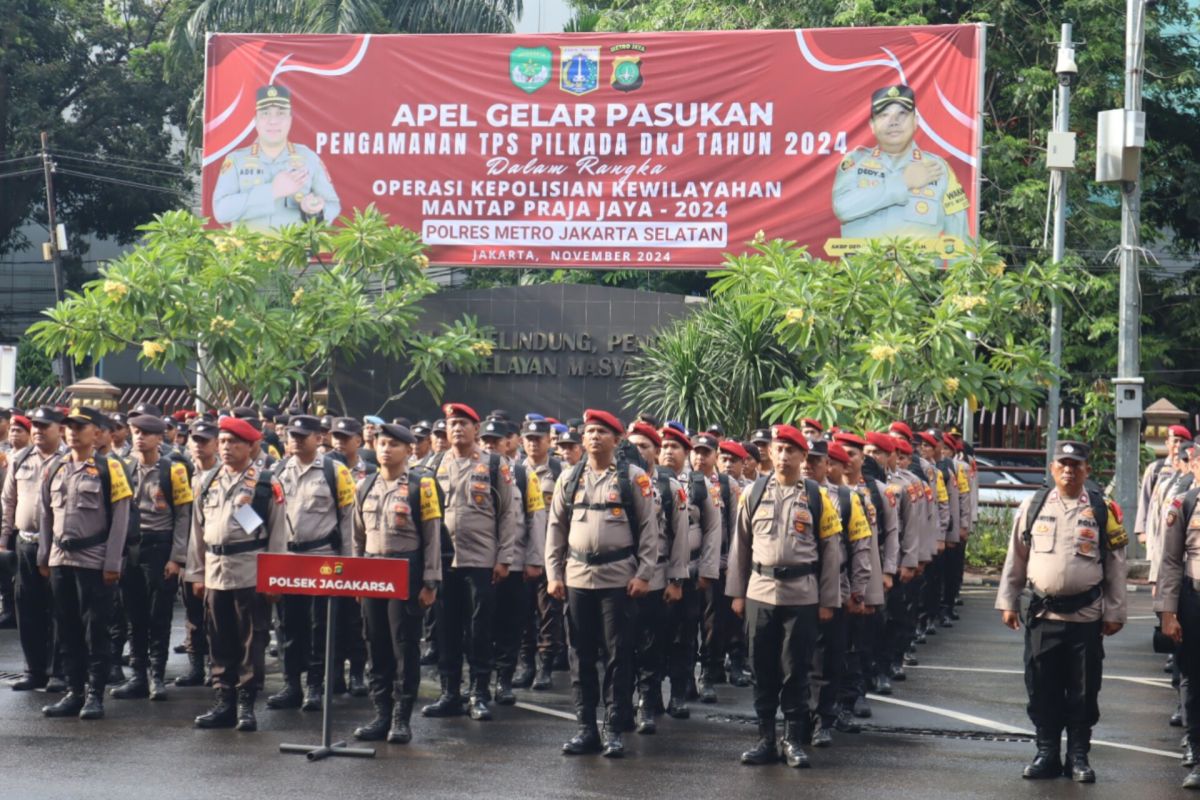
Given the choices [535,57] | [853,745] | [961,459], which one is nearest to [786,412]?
[961,459]

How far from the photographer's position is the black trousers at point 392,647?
10.3m

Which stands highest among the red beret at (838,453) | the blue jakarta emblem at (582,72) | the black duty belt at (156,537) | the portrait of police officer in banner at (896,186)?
the blue jakarta emblem at (582,72)

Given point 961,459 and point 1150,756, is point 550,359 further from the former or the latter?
point 1150,756

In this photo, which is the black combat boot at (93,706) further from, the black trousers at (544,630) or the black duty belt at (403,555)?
the black trousers at (544,630)

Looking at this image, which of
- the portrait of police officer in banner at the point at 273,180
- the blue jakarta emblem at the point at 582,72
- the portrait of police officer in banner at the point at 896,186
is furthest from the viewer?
the portrait of police officer in banner at the point at 273,180

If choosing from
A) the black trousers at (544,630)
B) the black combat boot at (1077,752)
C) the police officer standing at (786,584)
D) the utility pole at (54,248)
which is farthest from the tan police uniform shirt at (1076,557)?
the utility pole at (54,248)

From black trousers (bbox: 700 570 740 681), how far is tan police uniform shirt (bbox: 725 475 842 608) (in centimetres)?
249

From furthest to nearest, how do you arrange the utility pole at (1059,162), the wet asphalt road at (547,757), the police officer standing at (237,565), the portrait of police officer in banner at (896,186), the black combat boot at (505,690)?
1. the portrait of police officer in banner at (896,186)
2. the utility pole at (1059,162)
3. the black combat boot at (505,690)
4. the police officer standing at (237,565)
5. the wet asphalt road at (547,757)

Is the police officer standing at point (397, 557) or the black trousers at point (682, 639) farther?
the black trousers at point (682, 639)

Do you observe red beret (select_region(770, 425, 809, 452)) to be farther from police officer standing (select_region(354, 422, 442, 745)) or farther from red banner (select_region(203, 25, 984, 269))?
red banner (select_region(203, 25, 984, 269))

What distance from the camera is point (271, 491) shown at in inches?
428

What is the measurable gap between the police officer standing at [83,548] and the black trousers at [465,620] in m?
2.09

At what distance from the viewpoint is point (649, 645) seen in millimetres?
10984

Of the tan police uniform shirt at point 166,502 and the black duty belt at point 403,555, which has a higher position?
the tan police uniform shirt at point 166,502
